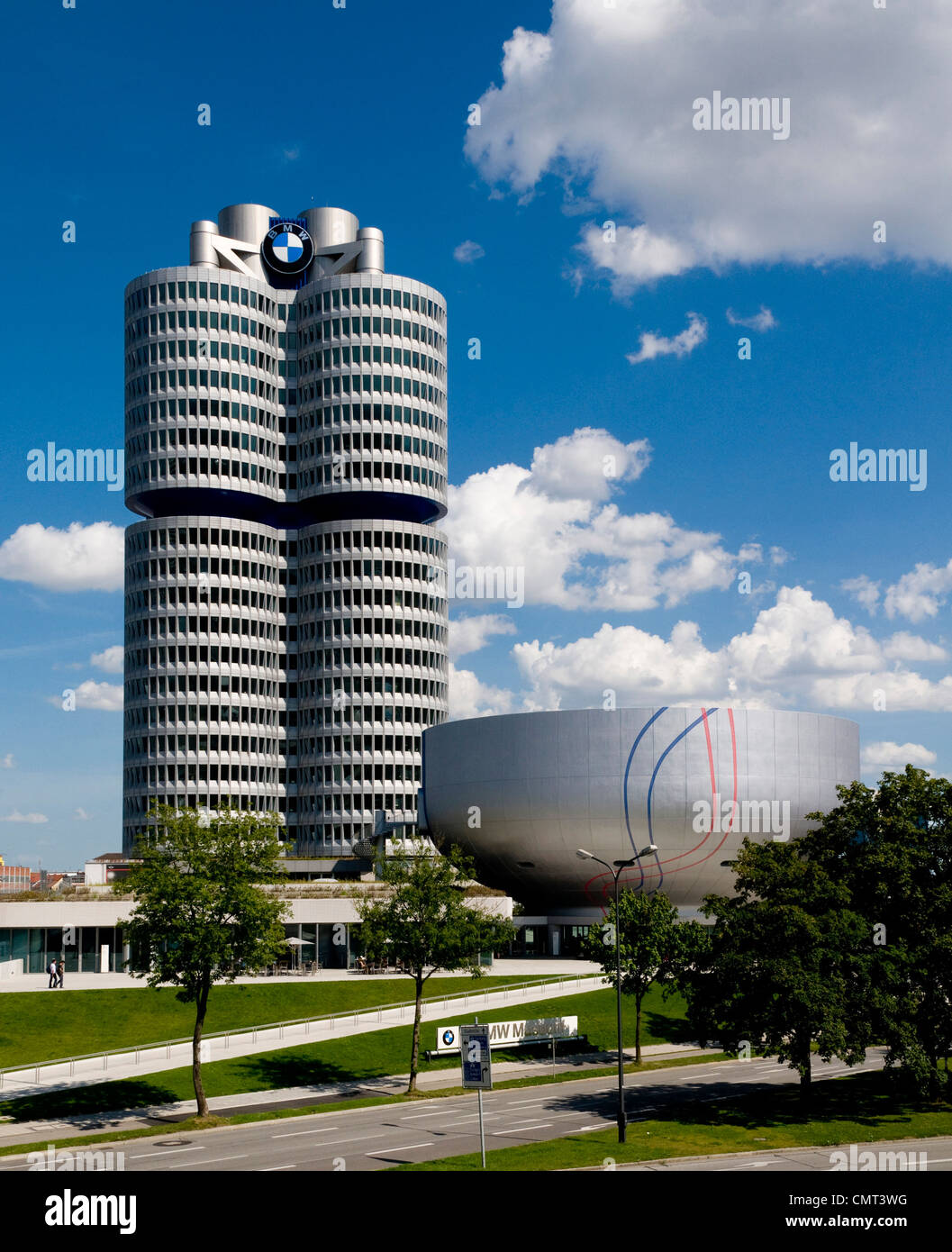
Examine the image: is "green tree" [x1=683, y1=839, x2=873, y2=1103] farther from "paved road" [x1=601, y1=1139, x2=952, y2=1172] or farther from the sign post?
the sign post

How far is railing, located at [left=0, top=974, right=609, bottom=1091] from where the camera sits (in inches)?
2293

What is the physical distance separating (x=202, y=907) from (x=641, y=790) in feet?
186

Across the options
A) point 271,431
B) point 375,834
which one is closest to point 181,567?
point 271,431

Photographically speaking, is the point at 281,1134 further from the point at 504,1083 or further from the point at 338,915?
the point at 338,915

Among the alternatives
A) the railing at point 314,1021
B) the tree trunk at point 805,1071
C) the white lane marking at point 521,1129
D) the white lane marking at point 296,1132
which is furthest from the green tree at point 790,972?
the railing at point 314,1021

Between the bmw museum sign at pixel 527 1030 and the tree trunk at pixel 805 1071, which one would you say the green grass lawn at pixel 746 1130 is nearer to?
the tree trunk at pixel 805 1071

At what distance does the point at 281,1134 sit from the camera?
45594mm

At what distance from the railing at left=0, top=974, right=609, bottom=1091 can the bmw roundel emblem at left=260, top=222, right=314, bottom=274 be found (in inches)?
4176

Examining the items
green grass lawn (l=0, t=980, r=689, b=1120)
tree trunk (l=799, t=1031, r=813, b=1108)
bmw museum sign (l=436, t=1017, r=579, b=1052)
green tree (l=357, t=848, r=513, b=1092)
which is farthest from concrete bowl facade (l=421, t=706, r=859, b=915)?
tree trunk (l=799, t=1031, r=813, b=1108)

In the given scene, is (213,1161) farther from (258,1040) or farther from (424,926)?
(258,1040)

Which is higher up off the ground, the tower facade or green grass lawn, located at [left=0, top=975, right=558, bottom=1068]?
the tower facade

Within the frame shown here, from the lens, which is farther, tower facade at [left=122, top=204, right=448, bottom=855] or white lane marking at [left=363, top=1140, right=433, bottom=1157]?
tower facade at [left=122, top=204, right=448, bottom=855]

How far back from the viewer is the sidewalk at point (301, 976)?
252 feet
